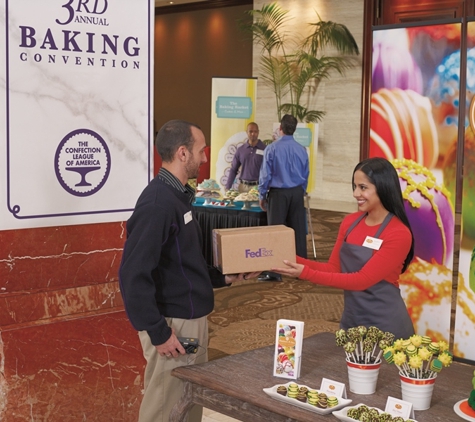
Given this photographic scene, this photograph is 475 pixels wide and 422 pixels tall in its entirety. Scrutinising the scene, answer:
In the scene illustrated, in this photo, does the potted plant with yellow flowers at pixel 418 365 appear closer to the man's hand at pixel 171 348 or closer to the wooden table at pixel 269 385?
the wooden table at pixel 269 385

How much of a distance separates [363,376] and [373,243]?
96cm

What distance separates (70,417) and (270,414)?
1448 mm

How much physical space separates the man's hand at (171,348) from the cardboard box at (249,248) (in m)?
0.30

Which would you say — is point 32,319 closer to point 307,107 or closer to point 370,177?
point 370,177

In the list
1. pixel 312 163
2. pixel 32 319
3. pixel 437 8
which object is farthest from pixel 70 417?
pixel 437 8

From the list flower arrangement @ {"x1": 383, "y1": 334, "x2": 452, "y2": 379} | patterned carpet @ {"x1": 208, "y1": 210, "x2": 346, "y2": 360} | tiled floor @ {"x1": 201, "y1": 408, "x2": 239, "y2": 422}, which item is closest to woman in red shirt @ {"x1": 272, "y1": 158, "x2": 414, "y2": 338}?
flower arrangement @ {"x1": 383, "y1": 334, "x2": 452, "y2": 379}

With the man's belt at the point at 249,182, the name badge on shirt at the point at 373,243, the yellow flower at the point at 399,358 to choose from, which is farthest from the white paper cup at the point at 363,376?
the man's belt at the point at 249,182

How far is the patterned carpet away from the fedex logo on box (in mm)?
2561

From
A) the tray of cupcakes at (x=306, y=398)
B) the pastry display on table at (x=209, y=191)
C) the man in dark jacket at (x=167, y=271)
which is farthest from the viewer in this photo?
the pastry display on table at (x=209, y=191)

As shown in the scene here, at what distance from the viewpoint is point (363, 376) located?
2.33 m

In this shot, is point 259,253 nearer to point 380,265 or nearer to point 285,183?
point 380,265

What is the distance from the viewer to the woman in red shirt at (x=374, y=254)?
3.16m

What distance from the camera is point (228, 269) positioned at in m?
2.80

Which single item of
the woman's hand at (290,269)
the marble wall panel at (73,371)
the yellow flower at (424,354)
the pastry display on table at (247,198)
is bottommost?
the marble wall panel at (73,371)
